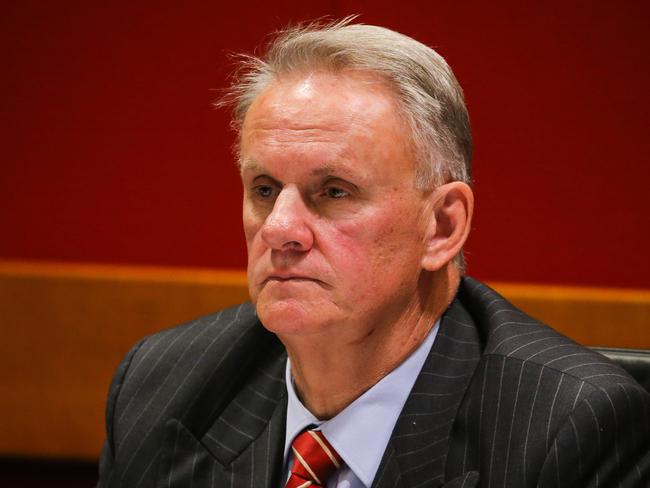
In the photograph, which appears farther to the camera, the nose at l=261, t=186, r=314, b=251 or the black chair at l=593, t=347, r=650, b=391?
the black chair at l=593, t=347, r=650, b=391

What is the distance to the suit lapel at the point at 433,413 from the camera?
1.38 m

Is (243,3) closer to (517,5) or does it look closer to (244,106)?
(517,5)

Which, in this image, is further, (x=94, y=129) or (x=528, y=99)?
(x=94, y=129)

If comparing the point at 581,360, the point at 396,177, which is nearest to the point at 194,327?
the point at 396,177

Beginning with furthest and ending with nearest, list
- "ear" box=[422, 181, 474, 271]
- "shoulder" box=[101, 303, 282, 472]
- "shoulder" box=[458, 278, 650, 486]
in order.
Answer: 1. "shoulder" box=[101, 303, 282, 472]
2. "ear" box=[422, 181, 474, 271]
3. "shoulder" box=[458, 278, 650, 486]

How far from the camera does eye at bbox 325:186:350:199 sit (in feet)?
4.54

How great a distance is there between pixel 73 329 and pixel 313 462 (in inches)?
Answer: 53.8

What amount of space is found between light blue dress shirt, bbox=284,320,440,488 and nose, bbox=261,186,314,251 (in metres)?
0.29

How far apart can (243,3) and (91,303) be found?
95 centimetres

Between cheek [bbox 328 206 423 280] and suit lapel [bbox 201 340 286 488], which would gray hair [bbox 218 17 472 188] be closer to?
cheek [bbox 328 206 423 280]

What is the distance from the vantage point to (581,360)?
1371mm

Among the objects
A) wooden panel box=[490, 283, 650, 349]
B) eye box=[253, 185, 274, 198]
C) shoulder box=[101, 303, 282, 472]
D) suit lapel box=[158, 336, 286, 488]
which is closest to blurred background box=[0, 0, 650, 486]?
wooden panel box=[490, 283, 650, 349]

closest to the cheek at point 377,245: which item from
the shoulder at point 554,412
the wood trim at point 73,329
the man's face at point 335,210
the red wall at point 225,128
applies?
the man's face at point 335,210

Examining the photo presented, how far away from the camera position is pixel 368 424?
1463 millimetres
